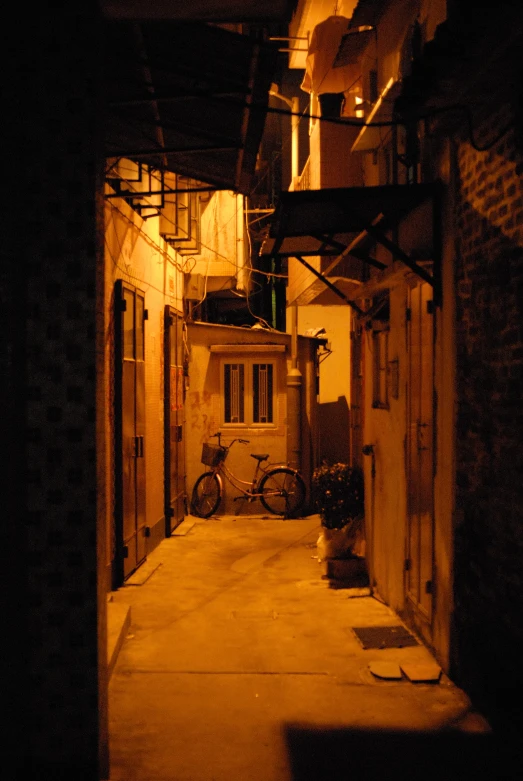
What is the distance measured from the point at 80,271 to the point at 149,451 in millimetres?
6802

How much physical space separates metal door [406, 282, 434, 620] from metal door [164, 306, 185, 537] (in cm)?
562

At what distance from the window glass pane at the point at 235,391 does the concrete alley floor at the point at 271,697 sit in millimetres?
5689

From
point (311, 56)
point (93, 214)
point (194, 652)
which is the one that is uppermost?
point (311, 56)

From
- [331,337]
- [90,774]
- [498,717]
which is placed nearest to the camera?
[90,774]

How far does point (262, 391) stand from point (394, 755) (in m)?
10.3

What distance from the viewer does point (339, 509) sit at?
9.41 metres

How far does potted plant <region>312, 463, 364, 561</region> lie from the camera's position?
372 inches

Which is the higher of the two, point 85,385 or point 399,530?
point 85,385

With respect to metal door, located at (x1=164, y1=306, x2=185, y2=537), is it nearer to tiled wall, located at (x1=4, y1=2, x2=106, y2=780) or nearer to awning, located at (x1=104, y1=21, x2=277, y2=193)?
awning, located at (x1=104, y1=21, x2=277, y2=193)

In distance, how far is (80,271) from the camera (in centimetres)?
411

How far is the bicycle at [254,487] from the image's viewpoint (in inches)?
540

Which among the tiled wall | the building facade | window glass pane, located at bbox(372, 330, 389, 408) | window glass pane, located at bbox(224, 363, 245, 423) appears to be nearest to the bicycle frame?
window glass pane, located at bbox(224, 363, 245, 423)

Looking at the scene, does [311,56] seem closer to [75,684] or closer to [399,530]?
[399,530]

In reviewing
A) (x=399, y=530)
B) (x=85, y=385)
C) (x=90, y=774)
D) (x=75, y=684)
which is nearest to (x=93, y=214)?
(x=85, y=385)
